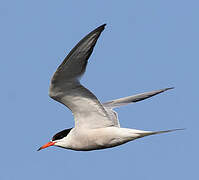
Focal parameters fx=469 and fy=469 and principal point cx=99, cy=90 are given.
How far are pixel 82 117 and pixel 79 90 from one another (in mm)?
791

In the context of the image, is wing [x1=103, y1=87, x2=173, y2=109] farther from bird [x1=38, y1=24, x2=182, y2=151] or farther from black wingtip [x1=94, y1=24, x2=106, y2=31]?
black wingtip [x1=94, y1=24, x2=106, y2=31]

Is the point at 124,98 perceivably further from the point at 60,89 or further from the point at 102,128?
the point at 60,89

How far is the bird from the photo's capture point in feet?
25.1

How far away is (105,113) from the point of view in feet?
28.6

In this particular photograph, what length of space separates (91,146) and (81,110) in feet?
2.27

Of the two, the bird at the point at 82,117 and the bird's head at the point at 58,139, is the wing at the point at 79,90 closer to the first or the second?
the bird at the point at 82,117

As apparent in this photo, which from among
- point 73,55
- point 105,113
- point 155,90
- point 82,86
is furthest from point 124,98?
point 73,55

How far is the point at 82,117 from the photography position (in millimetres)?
8742

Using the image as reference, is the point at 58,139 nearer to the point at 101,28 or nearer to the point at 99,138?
the point at 99,138

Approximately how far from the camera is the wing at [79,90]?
24.0 ft

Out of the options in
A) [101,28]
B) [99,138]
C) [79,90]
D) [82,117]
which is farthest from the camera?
A: [82,117]

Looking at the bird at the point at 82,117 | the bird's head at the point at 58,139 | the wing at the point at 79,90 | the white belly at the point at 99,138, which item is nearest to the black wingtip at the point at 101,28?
the wing at the point at 79,90

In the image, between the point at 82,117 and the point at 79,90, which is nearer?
the point at 79,90

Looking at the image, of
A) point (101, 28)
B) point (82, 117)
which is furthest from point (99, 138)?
point (101, 28)
